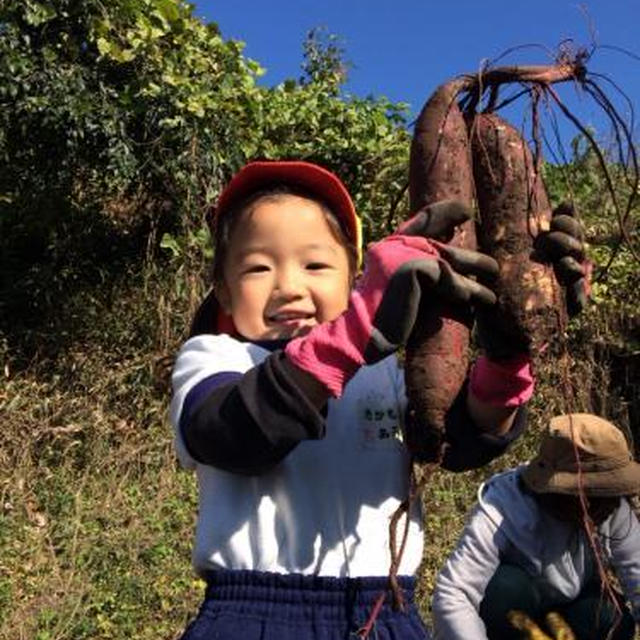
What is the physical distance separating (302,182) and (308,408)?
0.56m

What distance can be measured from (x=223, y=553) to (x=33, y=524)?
315cm

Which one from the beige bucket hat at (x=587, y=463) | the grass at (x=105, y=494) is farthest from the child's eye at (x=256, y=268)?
the beige bucket hat at (x=587, y=463)

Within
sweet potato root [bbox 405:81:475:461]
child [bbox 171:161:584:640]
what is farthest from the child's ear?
sweet potato root [bbox 405:81:475:461]

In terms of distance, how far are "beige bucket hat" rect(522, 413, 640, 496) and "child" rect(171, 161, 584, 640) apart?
4.56 ft

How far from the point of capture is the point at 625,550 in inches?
125

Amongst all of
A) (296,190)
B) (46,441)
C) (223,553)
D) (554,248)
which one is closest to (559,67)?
(554,248)

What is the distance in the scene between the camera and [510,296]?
1627mm

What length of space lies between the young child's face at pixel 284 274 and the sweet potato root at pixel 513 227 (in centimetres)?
28

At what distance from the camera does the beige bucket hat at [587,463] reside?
3.00 m

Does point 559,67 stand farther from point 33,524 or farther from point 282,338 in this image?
point 33,524

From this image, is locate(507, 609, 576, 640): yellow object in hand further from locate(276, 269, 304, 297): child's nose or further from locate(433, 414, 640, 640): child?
locate(276, 269, 304, 297): child's nose

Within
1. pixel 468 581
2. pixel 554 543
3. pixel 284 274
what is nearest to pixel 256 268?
pixel 284 274

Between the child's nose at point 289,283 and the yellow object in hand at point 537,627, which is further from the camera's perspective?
the yellow object in hand at point 537,627

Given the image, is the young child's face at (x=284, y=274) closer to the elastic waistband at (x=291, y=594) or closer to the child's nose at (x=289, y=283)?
the child's nose at (x=289, y=283)
